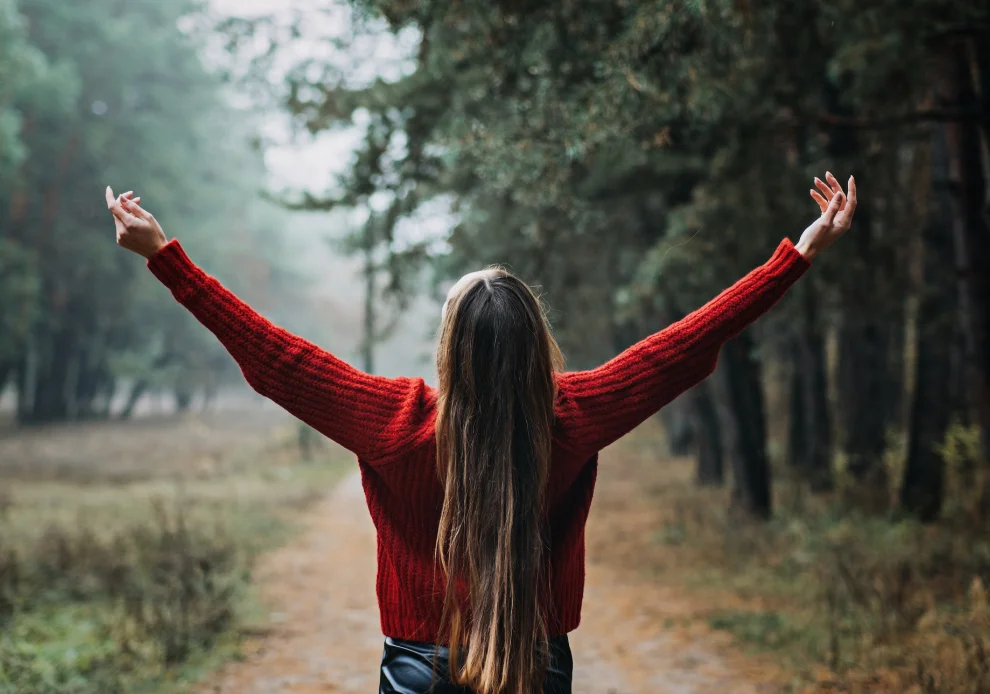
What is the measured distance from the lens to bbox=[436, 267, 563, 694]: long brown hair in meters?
2.22

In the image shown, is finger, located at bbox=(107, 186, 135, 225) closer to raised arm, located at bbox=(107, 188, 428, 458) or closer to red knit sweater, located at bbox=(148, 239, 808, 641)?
raised arm, located at bbox=(107, 188, 428, 458)

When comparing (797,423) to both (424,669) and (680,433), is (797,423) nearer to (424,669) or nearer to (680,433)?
(680,433)

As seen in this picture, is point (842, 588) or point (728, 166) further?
point (728, 166)

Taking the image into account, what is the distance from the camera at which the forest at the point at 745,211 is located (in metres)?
6.13

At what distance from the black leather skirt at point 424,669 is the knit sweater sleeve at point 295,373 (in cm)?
53

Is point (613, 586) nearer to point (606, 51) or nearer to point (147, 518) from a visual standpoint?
point (606, 51)

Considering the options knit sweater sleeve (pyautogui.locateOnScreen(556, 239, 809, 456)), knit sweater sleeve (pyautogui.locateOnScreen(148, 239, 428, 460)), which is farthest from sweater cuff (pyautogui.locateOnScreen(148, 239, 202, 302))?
knit sweater sleeve (pyautogui.locateOnScreen(556, 239, 809, 456))

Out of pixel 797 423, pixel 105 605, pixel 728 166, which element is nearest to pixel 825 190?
pixel 728 166

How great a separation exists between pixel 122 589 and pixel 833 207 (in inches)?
277

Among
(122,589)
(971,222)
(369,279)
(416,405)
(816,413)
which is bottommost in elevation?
(122,589)

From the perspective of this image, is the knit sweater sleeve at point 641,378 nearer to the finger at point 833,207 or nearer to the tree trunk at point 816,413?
the finger at point 833,207

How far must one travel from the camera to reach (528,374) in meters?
2.21

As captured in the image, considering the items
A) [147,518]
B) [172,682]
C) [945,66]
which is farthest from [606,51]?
[147,518]

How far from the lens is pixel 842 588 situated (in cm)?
738
